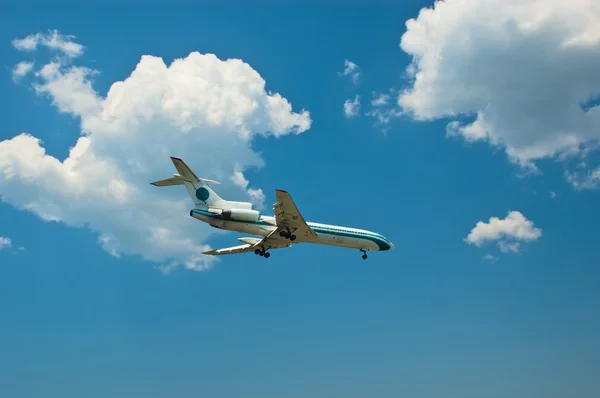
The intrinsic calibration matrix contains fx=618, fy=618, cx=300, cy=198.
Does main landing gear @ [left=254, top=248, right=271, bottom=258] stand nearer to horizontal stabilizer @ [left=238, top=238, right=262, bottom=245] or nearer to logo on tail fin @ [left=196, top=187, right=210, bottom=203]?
horizontal stabilizer @ [left=238, top=238, right=262, bottom=245]

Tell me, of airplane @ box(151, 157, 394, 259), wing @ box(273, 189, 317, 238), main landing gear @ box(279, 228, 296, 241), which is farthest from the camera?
main landing gear @ box(279, 228, 296, 241)

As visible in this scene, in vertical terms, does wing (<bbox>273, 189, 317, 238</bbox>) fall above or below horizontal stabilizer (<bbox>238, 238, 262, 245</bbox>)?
below

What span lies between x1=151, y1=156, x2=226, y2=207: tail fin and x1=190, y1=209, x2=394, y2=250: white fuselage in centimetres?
128

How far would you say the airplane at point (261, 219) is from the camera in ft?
215

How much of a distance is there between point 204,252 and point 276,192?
72.3ft

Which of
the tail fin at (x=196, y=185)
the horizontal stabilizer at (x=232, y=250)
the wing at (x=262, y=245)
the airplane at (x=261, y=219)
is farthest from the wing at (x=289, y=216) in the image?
the horizontal stabilizer at (x=232, y=250)

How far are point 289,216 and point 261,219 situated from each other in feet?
16.6

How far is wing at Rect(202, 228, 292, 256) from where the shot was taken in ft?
231

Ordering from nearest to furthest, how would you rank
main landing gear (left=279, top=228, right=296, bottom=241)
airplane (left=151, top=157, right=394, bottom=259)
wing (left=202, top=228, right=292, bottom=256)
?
airplane (left=151, top=157, right=394, bottom=259)
main landing gear (left=279, top=228, right=296, bottom=241)
wing (left=202, top=228, right=292, bottom=256)

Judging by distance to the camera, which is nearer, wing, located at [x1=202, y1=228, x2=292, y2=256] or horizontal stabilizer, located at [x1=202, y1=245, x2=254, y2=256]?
wing, located at [x1=202, y1=228, x2=292, y2=256]

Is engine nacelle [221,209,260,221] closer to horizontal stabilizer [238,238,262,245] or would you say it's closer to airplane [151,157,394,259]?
airplane [151,157,394,259]

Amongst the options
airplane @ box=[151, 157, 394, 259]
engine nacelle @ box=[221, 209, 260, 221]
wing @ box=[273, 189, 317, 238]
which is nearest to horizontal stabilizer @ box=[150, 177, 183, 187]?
airplane @ box=[151, 157, 394, 259]

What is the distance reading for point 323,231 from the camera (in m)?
71.9

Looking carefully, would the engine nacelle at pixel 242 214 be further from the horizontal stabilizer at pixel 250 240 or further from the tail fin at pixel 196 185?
the horizontal stabilizer at pixel 250 240
